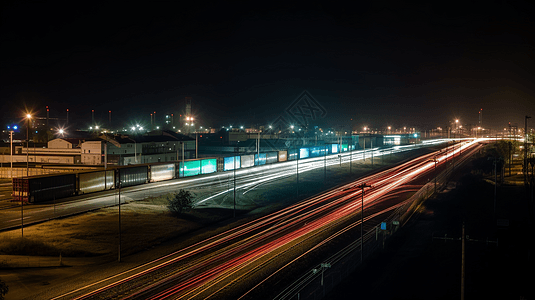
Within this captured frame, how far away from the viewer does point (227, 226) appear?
30.0m

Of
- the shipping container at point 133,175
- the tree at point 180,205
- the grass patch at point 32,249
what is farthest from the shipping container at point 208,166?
the grass patch at point 32,249

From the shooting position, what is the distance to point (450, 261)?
24453mm

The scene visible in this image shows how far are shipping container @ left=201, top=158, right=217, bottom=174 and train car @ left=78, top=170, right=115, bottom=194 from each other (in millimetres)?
16173

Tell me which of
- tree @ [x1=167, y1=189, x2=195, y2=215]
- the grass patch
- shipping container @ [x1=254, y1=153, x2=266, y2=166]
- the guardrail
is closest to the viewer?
the guardrail

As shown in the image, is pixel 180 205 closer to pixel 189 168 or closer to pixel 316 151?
pixel 189 168

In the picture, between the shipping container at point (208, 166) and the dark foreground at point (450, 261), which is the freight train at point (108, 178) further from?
the dark foreground at point (450, 261)

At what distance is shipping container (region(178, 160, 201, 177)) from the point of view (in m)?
50.6

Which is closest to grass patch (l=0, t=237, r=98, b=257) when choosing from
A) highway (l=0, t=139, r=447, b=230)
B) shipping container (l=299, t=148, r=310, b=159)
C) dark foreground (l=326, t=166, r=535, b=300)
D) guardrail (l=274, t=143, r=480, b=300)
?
highway (l=0, t=139, r=447, b=230)

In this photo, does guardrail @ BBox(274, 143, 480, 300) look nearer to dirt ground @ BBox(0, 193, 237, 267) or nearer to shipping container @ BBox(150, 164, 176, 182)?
dirt ground @ BBox(0, 193, 237, 267)

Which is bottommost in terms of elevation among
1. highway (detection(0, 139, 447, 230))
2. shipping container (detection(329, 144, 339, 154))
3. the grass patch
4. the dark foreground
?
the dark foreground

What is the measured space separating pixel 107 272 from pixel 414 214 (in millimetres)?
29798

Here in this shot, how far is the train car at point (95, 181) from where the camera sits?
3688 cm

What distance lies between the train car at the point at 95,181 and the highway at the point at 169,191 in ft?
3.20

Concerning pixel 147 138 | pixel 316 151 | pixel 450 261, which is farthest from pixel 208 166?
pixel 450 261
